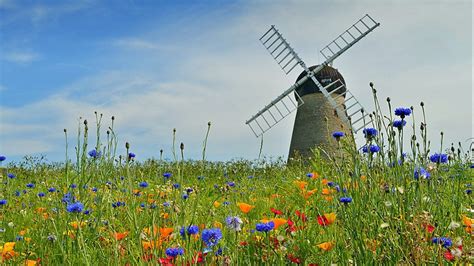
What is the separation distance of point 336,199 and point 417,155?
1.83 ft

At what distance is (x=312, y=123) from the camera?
56.2ft

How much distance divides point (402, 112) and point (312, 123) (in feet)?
47.8

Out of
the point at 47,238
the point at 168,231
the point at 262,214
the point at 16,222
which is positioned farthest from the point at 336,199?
the point at 16,222

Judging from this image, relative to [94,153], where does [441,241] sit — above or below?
below

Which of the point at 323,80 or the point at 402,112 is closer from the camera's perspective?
the point at 402,112

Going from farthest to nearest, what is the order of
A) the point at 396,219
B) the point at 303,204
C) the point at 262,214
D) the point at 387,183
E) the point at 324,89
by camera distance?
the point at 324,89 < the point at 303,204 < the point at 262,214 < the point at 387,183 < the point at 396,219

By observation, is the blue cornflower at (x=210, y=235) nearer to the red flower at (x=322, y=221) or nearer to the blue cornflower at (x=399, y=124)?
the red flower at (x=322, y=221)

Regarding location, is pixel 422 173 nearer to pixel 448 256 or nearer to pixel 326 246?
pixel 448 256

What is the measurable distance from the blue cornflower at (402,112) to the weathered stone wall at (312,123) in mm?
13915

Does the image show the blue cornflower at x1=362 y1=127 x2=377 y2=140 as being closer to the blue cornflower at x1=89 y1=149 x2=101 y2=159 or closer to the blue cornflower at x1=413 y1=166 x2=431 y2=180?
the blue cornflower at x1=413 y1=166 x2=431 y2=180

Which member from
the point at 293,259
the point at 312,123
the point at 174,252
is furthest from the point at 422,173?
the point at 312,123

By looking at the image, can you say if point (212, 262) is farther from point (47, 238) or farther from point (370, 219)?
point (47, 238)

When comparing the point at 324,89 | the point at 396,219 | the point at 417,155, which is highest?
the point at 324,89

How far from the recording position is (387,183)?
262 centimetres
